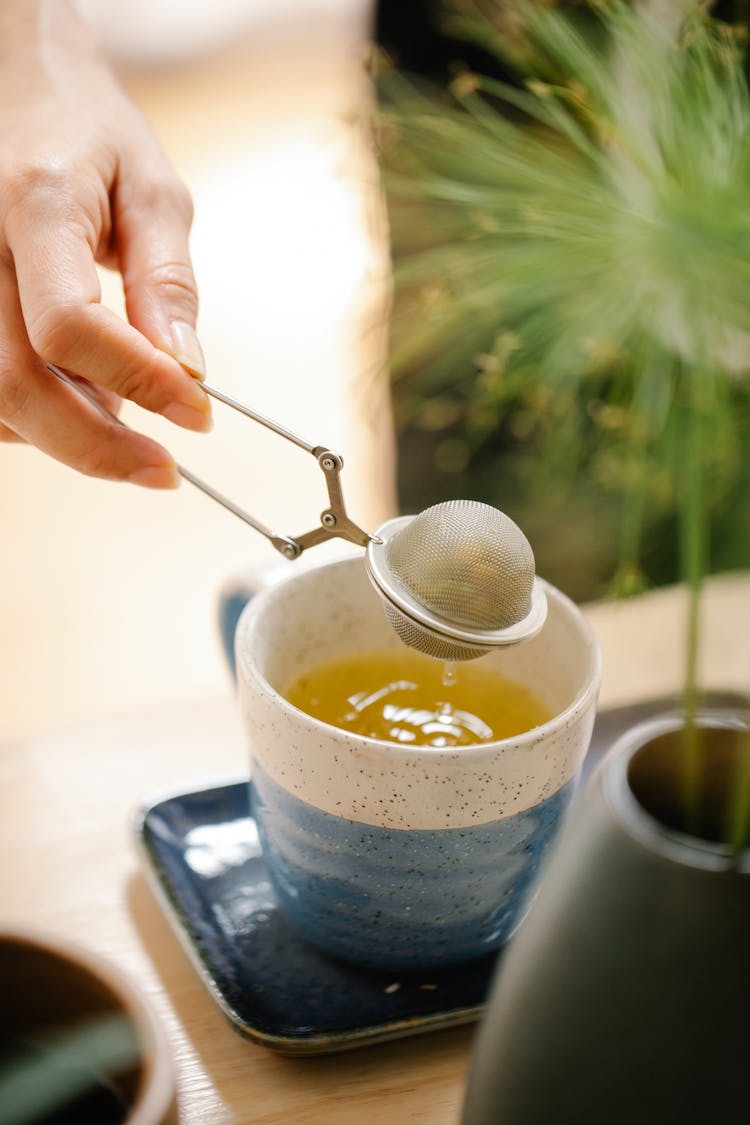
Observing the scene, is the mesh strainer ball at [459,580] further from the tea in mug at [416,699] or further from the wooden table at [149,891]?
the wooden table at [149,891]

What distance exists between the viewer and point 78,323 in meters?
0.63

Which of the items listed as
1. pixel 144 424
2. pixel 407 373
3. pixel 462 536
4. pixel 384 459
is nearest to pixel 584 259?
pixel 462 536

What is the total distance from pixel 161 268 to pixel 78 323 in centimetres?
12

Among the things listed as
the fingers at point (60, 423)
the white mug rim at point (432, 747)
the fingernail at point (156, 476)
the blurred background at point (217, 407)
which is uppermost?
the fingers at point (60, 423)

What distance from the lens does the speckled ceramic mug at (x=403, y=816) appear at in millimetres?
560

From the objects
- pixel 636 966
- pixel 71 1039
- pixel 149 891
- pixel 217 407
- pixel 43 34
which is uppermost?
pixel 43 34

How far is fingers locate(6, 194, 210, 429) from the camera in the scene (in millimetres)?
634

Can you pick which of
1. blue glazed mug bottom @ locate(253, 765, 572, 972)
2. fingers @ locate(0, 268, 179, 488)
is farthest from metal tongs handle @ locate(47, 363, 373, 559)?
blue glazed mug bottom @ locate(253, 765, 572, 972)

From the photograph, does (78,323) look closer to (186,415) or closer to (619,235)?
(186,415)

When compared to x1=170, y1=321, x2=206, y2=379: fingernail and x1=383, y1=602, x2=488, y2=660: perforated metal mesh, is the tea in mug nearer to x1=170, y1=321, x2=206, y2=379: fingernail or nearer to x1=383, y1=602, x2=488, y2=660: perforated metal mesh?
→ x1=383, y1=602, x2=488, y2=660: perforated metal mesh

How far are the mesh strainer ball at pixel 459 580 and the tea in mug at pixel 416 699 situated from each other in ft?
0.19

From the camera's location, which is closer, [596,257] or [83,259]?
[83,259]

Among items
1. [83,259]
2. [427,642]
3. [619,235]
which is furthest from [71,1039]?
[619,235]

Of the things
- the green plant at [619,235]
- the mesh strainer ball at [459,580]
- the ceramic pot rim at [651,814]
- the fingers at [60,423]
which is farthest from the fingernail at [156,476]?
the ceramic pot rim at [651,814]
